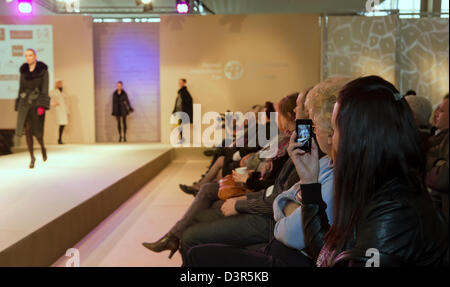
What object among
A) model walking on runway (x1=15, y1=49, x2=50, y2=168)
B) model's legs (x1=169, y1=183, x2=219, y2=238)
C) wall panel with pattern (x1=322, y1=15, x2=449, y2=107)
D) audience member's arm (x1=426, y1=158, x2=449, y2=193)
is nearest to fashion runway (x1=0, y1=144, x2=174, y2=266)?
model walking on runway (x1=15, y1=49, x2=50, y2=168)

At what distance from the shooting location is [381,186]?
0.89 metres

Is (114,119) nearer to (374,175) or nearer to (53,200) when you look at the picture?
(53,200)

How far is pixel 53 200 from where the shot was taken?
335cm

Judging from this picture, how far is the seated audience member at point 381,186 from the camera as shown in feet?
2.75

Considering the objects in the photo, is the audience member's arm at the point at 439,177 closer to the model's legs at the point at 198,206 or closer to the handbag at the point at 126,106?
the model's legs at the point at 198,206

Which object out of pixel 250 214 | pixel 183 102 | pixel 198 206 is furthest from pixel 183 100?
pixel 250 214

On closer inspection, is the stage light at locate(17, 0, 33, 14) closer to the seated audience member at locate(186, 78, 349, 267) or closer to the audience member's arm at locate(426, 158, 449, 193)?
the seated audience member at locate(186, 78, 349, 267)

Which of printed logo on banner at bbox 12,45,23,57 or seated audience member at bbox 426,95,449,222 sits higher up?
printed logo on banner at bbox 12,45,23,57

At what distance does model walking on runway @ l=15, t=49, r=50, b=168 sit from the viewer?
5.10 meters

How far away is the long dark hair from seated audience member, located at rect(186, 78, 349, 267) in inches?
12.6

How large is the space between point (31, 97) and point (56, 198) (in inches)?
82.6

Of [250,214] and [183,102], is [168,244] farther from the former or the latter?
[183,102]

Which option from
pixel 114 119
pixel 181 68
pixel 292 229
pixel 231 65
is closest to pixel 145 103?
pixel 114 119

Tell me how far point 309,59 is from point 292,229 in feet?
27.3
